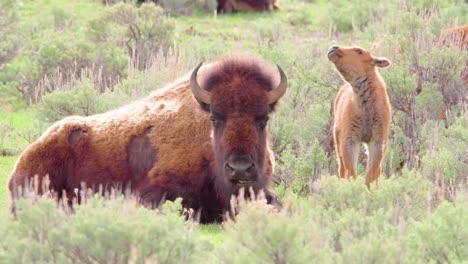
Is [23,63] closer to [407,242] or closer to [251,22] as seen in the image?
[251,22]

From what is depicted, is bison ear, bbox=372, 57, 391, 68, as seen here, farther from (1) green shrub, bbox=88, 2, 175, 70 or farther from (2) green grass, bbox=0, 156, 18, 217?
(1) green shrub, bbox=88, 2, 175, 70

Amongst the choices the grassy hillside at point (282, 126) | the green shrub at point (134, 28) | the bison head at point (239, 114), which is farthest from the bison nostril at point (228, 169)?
the green shrub at point (134, 28)

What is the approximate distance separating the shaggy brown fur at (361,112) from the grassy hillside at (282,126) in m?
0.46

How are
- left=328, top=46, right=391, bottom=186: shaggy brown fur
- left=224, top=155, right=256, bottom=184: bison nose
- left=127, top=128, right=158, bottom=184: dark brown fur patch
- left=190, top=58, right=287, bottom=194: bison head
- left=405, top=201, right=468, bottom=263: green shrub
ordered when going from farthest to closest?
left=328, top=46, right=391, bottom=186: shaggy brown fur < left=127, top=128, right=158, bottom=184: dark brown fur patch < left=190, top=58, right=287, bottom=194: bison head < left=224, top=155, right=256, bottom=184: bison nose < left=405, top=201, right=468, bottom=263: green shrub

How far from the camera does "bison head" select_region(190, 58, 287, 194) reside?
8.29m

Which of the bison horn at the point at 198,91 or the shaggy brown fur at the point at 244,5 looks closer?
the bison horn at the point at 198,91

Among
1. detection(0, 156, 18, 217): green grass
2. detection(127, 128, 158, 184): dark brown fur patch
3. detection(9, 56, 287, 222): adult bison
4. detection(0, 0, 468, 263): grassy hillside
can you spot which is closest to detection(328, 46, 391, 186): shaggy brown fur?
detection(0, 0, 468, 263): grassy hillside

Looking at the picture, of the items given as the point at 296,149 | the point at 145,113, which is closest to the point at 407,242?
the point at 145,113

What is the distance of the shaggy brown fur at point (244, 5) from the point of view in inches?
977

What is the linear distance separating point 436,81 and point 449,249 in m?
6.74

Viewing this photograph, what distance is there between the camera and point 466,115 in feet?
33.3

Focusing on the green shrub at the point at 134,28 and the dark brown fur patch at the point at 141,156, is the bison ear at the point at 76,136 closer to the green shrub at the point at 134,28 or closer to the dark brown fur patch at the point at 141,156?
the dark brown fur patch at the point at 141,156

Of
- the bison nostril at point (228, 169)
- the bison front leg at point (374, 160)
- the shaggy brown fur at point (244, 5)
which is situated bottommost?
the shaggy brown fur at point (244, 5)

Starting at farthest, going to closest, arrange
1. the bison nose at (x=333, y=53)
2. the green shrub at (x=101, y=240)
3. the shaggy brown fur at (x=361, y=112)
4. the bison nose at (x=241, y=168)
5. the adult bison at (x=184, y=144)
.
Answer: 1. the bison nose at (x=333, y=53)
2. the shaggy brown fur at (x=361, y=112)
3. the adult bison at (x=184, y=144)
4. the bison nose at (x=241, y=168)
5. the green shrub at (x=101, y=240)
